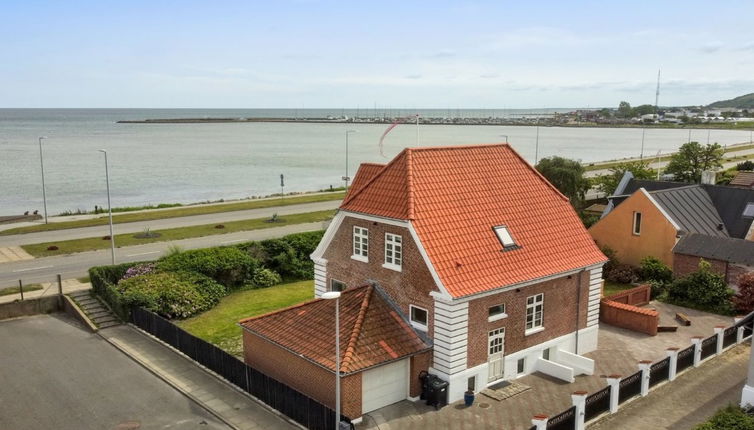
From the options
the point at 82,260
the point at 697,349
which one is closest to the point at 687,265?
the point at 697,349

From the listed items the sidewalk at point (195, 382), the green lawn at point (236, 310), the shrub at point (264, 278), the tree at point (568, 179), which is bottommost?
the green lawn at point (236, 310)

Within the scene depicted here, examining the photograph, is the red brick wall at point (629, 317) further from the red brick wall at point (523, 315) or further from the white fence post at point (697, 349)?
the red brick wall at point (523, 315)

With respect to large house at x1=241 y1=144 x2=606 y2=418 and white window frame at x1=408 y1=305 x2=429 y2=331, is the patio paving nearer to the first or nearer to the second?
large house at x1=241 y1=144 x2=606 y2=418

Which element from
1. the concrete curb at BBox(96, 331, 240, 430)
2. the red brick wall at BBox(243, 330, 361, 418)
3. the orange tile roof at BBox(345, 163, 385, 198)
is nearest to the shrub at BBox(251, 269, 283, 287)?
the concrete curb at BBox(96, 331, 240, 430)

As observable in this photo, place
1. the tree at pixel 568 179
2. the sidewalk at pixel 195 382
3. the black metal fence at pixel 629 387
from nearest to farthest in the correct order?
the sidewalk at pixel 195 382, the black metal fence at pixel 629 387, the tree at pixel 568 179

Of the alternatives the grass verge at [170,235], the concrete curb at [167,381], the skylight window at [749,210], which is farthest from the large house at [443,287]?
the grass verge at [170,235]

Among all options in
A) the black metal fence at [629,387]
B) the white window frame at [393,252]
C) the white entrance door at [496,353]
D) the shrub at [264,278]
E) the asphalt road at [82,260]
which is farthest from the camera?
the shrub at [264,278]

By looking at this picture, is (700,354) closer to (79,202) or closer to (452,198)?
(452,198)
